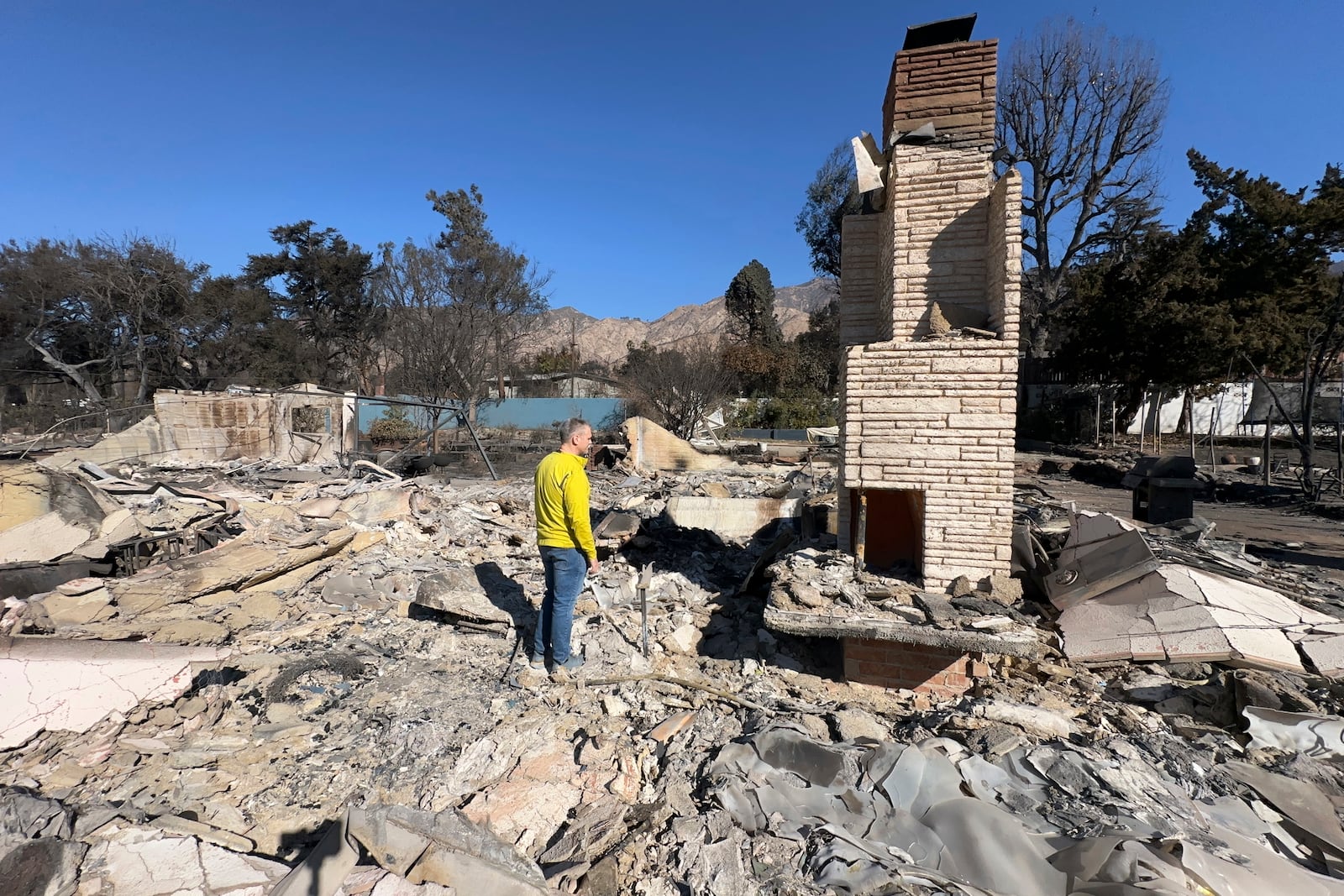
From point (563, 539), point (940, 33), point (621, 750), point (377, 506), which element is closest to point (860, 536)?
point (563, 539)

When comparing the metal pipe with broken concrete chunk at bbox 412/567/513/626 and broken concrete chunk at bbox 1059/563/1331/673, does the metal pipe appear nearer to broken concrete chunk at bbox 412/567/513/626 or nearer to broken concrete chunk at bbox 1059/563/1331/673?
broken concrete chunk at bbox 1059/563/1331/673

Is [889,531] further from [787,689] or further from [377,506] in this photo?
[377,506]

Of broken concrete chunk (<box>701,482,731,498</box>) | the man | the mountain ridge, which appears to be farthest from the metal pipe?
the mountain ridge

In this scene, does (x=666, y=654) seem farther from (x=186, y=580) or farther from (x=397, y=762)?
(x=186, y=580)

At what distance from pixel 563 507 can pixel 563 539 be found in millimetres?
220

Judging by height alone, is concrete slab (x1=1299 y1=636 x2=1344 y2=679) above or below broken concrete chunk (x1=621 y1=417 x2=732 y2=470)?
below

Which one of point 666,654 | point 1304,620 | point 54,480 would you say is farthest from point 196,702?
point 1304,620

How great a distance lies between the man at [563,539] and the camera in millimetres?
3971

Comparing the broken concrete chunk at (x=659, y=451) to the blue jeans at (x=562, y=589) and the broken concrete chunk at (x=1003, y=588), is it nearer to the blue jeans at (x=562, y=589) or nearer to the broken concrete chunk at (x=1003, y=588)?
the blue jeans at (x=562, y=589)

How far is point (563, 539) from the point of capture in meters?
4.03

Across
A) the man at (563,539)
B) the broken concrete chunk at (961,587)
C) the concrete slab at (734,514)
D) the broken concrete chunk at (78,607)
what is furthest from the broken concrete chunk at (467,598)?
the concrete slab at (734,514)

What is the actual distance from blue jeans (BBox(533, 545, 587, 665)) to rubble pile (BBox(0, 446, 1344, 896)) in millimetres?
198

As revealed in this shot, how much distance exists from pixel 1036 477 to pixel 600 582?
41.5ft

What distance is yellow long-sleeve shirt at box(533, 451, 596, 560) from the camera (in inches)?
156
